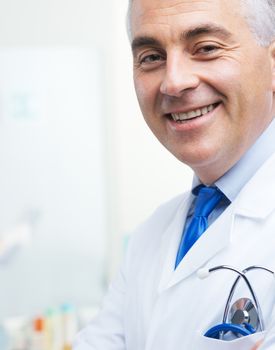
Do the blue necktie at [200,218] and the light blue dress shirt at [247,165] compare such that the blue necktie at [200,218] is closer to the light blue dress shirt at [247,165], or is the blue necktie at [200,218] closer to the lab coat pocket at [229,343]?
the light blue dress shirt at [247,165]

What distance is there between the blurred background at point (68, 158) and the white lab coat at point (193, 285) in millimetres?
1165

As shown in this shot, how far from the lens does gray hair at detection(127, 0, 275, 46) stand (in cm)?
95

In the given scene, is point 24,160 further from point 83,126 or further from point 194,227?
point 194,227

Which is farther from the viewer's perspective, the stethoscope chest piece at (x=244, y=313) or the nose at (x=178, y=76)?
the nose at (x=178, y=76)

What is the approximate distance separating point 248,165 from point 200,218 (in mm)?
134

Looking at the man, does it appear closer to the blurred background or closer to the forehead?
the forehead

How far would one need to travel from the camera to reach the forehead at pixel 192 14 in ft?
3.08

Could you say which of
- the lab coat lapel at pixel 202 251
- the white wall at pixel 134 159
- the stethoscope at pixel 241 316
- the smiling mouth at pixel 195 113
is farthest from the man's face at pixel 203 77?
the white wall at pixel 134 159

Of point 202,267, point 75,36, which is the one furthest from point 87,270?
point 202,267

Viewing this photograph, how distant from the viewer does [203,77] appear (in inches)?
37.7

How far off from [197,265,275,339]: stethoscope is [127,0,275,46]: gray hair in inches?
15.7

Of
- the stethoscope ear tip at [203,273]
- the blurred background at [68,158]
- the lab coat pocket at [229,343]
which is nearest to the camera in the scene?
the lab coat pocket at [229,343]

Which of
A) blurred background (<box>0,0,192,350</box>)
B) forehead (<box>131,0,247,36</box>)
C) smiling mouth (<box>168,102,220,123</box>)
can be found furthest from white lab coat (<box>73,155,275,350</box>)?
blurred background (<box>0,0,192,350</box>)

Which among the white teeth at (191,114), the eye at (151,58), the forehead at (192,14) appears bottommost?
the white teeth at (191,114)
